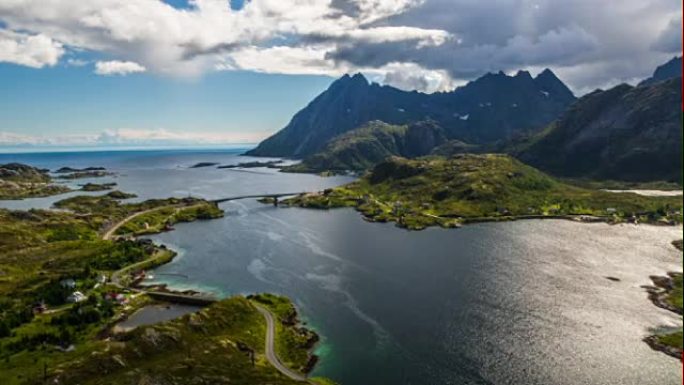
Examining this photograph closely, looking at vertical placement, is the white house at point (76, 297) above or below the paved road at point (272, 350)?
above

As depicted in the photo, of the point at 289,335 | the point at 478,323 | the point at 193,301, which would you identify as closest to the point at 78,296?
the point at 193,301

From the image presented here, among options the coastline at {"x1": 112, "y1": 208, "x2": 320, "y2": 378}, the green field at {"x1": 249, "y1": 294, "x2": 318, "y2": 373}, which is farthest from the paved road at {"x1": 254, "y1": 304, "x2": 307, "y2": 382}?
the coastline at {"x1": 112, "y1": 208, "x2": 320, "y2": 378}

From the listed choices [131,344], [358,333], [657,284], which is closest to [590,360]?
[358,333]

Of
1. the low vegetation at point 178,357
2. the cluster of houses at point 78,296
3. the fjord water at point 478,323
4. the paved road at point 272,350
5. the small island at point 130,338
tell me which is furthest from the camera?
the cluster of houses at point 78,296

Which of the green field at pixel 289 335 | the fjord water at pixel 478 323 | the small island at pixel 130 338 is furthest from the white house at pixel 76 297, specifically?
the green field at pixel 289 335

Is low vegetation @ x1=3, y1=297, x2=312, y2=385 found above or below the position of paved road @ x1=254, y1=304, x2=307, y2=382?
above

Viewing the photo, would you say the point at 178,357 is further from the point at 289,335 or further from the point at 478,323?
the point at 478,323

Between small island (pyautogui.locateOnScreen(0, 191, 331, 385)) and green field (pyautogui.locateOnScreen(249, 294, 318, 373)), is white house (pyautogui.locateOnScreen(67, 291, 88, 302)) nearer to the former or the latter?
small island (pyautogui.locateOnScreen(0, 191, 331, 385))

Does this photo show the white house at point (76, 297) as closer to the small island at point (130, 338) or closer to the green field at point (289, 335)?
the small island at point (130, 338)
